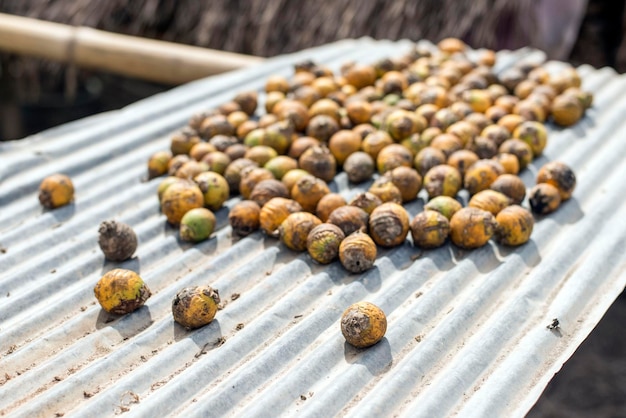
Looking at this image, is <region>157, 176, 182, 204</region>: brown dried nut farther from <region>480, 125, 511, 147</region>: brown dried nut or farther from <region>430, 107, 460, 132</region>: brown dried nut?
<region>480, 125, 511, 147</region>: brown dried nut

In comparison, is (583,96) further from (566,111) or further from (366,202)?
(366,202)

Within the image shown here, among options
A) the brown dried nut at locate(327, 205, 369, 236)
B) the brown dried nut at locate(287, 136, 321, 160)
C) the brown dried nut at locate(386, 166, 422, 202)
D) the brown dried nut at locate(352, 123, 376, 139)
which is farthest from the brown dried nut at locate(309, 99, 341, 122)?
the brown dried nut at locate(327, 205, 369, 236)

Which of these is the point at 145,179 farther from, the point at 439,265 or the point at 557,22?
the point at 557,22

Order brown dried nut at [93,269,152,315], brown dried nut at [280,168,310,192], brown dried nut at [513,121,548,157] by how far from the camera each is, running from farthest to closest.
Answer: brown dried nut at [513,121,548,157] < brown dried nut at [280,168,310,192] < brown dried nut at [93,269,152,315]

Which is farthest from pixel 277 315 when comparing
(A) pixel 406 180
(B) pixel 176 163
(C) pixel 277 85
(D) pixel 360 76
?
(D) pixel 360 76

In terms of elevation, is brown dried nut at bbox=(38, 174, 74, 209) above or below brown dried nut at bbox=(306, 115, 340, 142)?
below
